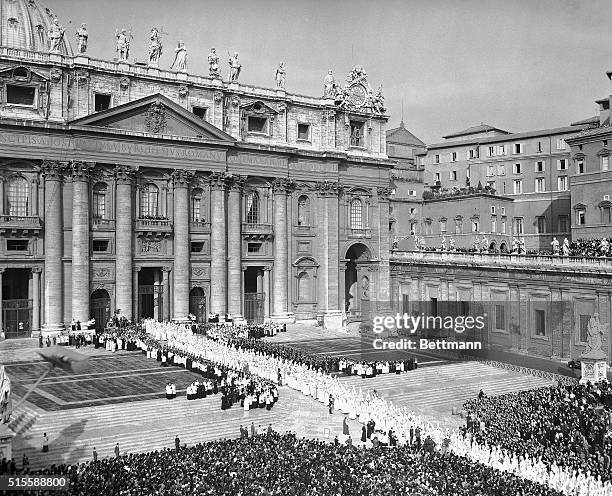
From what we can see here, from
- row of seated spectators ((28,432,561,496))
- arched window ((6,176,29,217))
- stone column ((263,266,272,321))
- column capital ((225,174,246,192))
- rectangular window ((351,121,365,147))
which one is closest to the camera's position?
row of seated spectators ((28,432,561,496))

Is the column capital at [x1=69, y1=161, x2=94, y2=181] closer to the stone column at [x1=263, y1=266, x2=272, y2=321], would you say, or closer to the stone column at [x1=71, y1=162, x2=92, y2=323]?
the stone column at [x1=71, y1=162, x2=92, y2=323]

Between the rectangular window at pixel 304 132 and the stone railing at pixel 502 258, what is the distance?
1413 centimetres

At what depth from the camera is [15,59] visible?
48.4 m

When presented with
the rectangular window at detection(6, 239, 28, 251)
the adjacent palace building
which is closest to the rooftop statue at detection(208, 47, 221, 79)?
the adjacent palace building

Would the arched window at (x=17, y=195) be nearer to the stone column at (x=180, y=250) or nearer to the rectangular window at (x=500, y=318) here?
the stone column at (x=180, y=250)

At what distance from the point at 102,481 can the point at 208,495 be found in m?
3.27

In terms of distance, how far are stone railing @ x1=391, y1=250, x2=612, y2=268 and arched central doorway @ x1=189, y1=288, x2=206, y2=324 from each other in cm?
1937

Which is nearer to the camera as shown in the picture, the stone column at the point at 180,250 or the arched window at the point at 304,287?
the stone column at the point at 180,250

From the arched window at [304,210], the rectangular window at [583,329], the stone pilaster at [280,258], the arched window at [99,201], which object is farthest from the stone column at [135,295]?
the rectangular window at [583,329]

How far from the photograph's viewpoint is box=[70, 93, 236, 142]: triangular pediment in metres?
50.8

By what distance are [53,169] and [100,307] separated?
1091 centimetres

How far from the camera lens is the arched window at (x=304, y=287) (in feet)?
201

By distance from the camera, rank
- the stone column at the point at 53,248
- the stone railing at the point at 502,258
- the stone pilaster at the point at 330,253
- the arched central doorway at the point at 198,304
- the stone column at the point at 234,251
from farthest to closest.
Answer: the stone pilaster at the point at 330,253 → the stone column at the point at 234,251 → the arched central doorway at the point at 198,304 → the stone column at the point at 53,248 → the stone railing at the point at 502,258

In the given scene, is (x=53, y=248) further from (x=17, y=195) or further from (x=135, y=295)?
(x=135, y=295)
